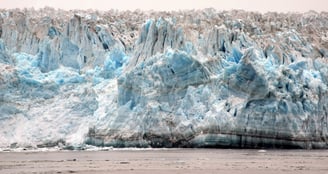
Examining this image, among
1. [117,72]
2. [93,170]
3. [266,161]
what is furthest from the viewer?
[117,72]

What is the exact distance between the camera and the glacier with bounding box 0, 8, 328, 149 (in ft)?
86.7

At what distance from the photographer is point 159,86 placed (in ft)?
90.1

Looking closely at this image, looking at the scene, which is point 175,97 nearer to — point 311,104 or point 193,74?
point 193,74

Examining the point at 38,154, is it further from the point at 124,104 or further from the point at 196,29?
the point at 196,29

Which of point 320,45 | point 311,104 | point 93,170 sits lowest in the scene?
point 93,170

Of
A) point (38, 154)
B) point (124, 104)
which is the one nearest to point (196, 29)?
point (124, 104)

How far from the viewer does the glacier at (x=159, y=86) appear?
86.7 ft

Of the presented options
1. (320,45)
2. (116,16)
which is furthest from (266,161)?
(116,16)

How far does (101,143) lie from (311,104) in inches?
312

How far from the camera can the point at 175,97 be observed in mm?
27453

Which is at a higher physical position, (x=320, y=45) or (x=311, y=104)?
(x=320, y=45)

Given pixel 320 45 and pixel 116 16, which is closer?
pixel 320 45

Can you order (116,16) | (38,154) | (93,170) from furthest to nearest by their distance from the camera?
(116,16)
(38,154)
(93,170)

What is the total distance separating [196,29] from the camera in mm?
31703
